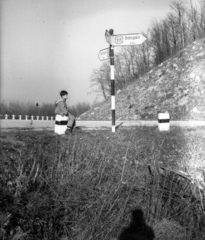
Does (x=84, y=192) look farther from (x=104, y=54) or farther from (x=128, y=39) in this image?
(x=104, y=54)

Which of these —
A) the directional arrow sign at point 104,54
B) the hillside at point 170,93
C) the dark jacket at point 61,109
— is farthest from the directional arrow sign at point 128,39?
the hillside at point 170,93

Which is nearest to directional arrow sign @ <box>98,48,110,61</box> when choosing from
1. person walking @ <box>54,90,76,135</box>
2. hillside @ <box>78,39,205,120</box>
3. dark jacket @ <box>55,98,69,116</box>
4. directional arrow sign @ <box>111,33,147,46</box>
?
directional arrow sign @ <box>111,33,147,46</box>

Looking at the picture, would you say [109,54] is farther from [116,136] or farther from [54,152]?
[54,152]

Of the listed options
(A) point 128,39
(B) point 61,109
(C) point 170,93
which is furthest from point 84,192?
(C) point 170,93

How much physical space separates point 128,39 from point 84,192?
5.04m

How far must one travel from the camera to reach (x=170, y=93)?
24.3 metres

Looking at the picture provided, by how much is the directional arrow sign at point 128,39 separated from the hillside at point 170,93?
1183cm

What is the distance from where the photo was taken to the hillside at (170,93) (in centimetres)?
2254

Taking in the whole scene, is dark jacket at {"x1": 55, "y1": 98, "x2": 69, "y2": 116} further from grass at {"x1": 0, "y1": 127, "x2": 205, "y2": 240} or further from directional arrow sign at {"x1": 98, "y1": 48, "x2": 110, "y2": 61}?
directional arrow sign at {"x1": 98, "y1": 48, "x2": 110, "y2": 61}

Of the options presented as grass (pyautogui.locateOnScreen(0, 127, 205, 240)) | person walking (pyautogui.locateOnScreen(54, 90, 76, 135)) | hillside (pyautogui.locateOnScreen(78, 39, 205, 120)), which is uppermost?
hillside (pyautogui.locateOnScreen(78, 39, 205, 120))

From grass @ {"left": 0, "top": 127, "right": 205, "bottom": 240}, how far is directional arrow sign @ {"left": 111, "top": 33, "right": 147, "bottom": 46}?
111 inches

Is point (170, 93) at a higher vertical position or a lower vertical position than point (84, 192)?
higher

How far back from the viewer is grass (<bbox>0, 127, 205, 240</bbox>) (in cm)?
528

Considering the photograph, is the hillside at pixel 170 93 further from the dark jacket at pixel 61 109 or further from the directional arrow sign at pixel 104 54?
the dark jacket at pixel 61 109
